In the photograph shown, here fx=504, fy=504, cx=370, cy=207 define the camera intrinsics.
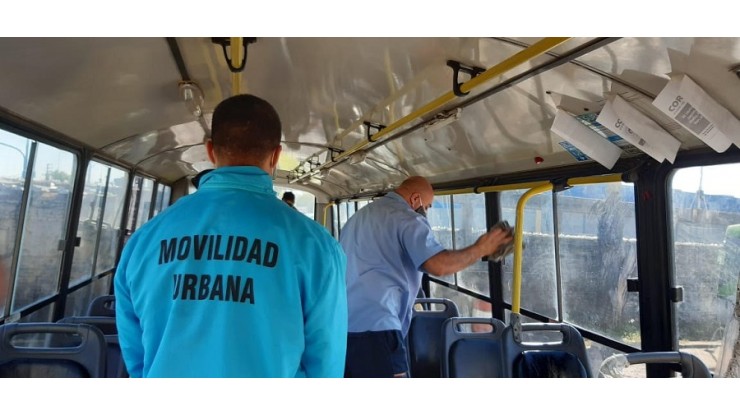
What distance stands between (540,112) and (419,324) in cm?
191

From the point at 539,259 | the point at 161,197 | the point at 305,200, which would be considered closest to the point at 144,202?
the point at 161,197

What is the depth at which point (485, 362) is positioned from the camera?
3184 mm

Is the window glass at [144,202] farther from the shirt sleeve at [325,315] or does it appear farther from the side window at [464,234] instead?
the shirt sleeve at [325,315]

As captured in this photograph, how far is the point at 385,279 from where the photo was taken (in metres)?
2.84

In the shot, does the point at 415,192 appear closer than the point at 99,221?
Yes

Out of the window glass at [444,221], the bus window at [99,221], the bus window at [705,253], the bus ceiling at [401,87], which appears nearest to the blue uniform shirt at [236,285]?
the bus ceiling at [401,87]

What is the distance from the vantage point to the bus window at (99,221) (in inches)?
217

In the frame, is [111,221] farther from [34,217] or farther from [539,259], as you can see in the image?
[539,259]

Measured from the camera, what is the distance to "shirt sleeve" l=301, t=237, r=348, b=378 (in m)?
1.39

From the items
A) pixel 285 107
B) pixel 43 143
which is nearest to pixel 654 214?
pixel 285 107

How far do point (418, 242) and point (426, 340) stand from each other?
5.14 feet
